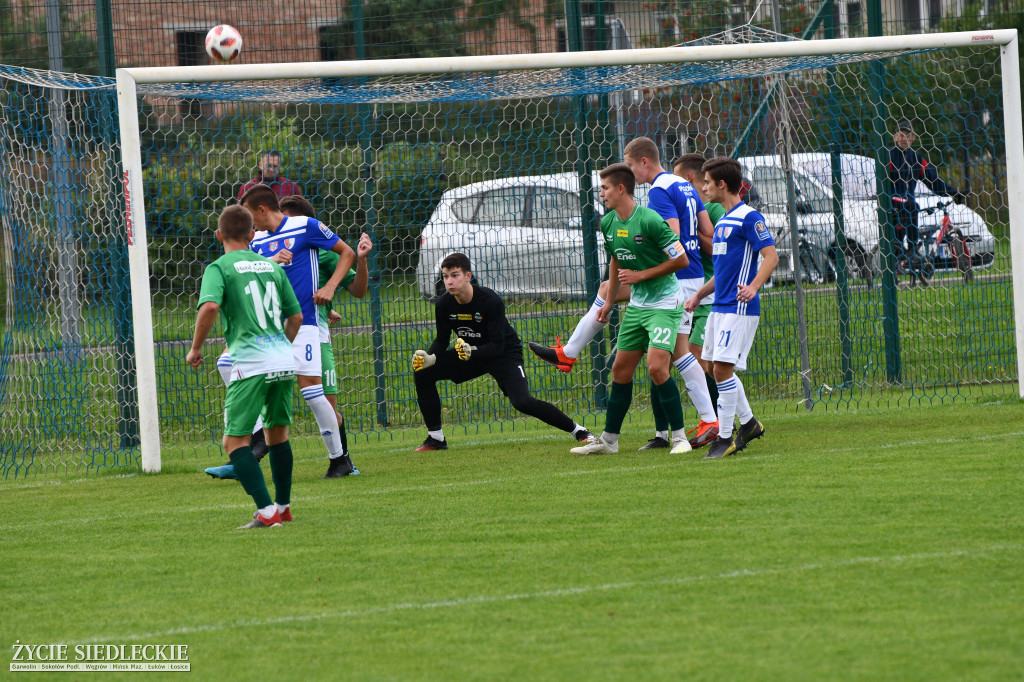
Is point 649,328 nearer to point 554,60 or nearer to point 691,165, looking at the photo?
point 691,165

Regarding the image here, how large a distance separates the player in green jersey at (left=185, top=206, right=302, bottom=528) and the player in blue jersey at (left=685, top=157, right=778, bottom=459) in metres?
2.96

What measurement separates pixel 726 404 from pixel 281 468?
3065 millimetres

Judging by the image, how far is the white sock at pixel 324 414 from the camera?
7992mm

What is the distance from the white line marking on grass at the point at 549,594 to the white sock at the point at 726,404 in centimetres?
301

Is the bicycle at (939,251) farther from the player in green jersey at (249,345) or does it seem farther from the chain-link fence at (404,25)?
the player in green jersey at (249,345)

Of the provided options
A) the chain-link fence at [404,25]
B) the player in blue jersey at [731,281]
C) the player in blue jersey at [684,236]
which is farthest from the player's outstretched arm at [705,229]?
the chain-link fence at [404,25]

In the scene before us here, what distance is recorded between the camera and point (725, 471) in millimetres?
7227

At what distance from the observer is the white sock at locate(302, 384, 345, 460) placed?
7.99m

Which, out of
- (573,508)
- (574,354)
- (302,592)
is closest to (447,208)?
(574,354)

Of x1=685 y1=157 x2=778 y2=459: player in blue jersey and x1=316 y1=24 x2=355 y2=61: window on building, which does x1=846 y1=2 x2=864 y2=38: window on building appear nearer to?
x1=685 y1=157 x2=778 y2=459: player in blue jersey

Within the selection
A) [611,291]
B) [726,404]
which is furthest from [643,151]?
[726,404]

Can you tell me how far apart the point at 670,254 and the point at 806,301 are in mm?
3412

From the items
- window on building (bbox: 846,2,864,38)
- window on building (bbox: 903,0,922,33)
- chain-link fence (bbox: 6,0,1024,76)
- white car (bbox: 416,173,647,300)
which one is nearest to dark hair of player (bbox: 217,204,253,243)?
white car (bbox: 416,173,647,300)

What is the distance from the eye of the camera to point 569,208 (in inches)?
432
